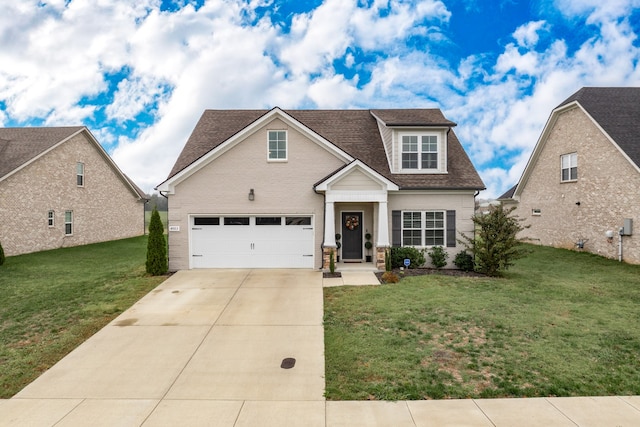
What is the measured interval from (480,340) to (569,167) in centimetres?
1719

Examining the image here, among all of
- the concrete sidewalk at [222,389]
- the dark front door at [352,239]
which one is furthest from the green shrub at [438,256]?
the concrete sidewalk at [222,389]

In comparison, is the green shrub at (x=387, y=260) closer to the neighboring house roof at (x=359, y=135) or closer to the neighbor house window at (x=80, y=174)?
the neighboring house roof at (x=359, y=135)

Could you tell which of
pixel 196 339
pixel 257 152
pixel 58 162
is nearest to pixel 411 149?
pixel 257 152

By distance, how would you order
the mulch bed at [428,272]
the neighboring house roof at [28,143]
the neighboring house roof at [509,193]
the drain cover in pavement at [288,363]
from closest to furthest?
the drain cover in pavement at [288,363], the mulch bed at [428,272], the neighboring house roof at [28,143], the neighboring house roof at [509,193]

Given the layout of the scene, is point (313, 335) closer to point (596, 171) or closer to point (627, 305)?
point (627, 305)

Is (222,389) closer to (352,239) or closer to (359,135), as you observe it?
(352,239)

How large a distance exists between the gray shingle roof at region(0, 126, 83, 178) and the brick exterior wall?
2665 cm

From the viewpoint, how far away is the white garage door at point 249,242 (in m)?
14.6

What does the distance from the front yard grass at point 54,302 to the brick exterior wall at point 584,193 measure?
1713 centimetres

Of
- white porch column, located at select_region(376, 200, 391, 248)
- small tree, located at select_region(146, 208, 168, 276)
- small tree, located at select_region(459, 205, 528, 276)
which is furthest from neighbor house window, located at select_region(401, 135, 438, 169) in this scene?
small tree, located at select_region(146, 208, 168, 276)

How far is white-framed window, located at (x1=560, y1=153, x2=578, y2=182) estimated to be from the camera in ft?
63.6

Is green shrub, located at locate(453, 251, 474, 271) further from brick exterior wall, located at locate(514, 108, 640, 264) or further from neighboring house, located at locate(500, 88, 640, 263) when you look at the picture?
neighboring house, located at locate(500, 88, 640, 263)

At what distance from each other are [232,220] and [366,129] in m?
7.85

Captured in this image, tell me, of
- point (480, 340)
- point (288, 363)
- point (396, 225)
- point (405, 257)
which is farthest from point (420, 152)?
point (288, 363)
